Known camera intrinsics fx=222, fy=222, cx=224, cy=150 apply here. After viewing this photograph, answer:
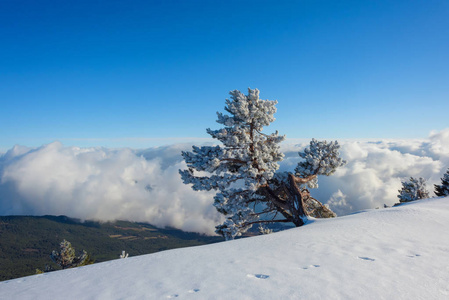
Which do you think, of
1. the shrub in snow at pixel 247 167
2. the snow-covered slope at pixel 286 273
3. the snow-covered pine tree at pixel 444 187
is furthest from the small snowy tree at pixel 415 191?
the snow-covered slope at pixel 286 273

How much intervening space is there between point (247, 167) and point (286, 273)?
11.9m

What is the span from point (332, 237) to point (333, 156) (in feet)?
44.7

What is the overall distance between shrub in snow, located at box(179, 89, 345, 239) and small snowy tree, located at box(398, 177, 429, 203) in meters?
21.5

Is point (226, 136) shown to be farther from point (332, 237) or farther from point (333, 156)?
point (332, 237)

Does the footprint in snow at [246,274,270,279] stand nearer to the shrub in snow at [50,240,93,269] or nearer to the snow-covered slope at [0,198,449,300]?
the snow-covered slope at [0,198,449,300]

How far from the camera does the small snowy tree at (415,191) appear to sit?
31.1m

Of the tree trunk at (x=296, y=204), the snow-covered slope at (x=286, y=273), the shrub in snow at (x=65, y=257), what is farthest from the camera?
the shrub in snow at (x=65, y=257)

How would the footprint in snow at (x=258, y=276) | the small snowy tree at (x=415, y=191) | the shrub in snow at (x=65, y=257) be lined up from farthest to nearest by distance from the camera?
the shrub in snow at (x=65, y=257)
the small snowy tree at (x=415, y=191)
the footprint in snow at (x=258, y=276)

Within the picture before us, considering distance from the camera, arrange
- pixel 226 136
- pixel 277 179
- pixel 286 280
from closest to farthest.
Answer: pixel 286 280 < pixel 226 136 < pixel 277 179

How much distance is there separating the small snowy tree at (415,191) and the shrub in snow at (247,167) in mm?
21454

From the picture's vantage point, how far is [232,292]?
3.60 m

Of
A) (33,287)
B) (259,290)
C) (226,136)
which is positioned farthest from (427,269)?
(226,136)

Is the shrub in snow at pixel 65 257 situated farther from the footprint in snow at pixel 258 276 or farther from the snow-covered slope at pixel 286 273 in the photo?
the footprint in snow at pixel 258 276

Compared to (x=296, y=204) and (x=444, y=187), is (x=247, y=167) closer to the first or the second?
(x=296, y=204)
